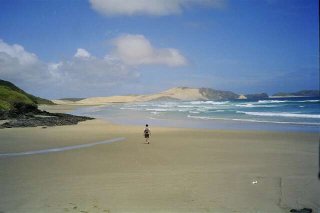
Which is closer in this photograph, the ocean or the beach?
the beach

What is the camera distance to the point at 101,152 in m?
15.1

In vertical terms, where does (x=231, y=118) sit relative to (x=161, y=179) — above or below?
above

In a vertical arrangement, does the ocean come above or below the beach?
above

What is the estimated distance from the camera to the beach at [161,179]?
305 inches

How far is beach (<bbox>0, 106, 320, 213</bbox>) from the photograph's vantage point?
774 cm

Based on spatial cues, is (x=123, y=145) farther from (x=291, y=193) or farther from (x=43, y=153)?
(x=291, y=193)

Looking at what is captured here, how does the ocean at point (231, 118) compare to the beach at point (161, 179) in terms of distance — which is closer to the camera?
the beach at point (161, 179)

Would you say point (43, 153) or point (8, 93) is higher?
point (8, 93)

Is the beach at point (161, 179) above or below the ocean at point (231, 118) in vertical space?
below

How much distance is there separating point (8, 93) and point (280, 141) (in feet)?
162

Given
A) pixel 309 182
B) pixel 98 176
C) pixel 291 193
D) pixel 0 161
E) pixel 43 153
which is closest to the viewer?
pixel 291 193

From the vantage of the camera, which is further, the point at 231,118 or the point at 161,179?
the point at 231,118

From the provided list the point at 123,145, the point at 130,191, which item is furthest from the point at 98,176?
the point at 123,145

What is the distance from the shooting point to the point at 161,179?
990 cm
